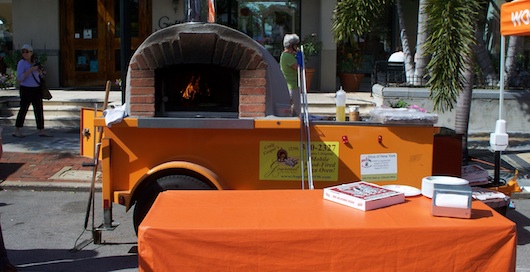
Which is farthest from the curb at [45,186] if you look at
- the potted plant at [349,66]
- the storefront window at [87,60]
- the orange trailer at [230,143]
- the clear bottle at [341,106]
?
the potted plant at [349,66]

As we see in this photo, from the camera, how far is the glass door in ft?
52.9

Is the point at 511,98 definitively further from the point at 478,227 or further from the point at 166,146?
the point at 478,227

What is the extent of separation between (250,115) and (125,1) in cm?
408

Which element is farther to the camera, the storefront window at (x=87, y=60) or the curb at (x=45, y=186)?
the storefront window at (x=87, y=60)

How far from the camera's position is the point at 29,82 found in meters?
10.8

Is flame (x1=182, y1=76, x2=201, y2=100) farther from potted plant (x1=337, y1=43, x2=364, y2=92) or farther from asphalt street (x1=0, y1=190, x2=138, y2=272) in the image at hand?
potted plant (x1=337, y1=43, x2=364, y2=92)

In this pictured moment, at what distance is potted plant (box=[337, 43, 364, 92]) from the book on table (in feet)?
41.4

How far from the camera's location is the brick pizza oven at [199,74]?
17.7 feet

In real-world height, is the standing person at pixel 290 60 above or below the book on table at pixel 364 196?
above

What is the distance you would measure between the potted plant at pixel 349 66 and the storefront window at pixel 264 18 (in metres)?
Answer: 1.39

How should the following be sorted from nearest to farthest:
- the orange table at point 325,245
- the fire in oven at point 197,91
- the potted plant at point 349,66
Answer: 1. the orange table at point 325,245
2. the fire in oven at point 197,91
3. the potted plant at point 349,66

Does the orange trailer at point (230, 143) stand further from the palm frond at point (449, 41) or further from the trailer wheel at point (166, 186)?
the palm frond at point (449, 41)

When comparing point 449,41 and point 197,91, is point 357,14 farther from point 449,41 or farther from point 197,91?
point 197,91

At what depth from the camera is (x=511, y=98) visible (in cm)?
1216
